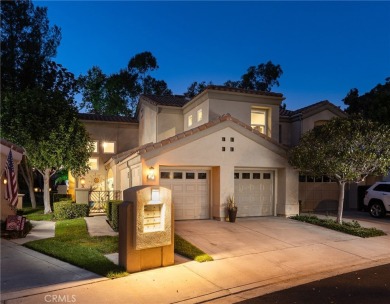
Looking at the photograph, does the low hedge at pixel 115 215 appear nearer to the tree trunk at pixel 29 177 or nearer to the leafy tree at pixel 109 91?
the tree trunk at pixel 29 177

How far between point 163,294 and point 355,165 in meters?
9.62

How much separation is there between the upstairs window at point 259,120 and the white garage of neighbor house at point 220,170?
118 inches

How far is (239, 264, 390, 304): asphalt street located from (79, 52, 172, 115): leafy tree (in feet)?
106

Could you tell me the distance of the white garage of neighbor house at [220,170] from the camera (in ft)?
43.4

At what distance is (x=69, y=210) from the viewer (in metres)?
15.0

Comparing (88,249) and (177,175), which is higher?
(177,175)

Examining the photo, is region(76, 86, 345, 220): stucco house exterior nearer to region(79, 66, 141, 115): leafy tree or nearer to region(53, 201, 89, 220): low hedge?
region(53, 201, 89, 220): low hedge

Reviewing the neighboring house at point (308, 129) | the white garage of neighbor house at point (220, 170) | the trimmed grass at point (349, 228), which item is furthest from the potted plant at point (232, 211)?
the neighboring house at point (308, 129)

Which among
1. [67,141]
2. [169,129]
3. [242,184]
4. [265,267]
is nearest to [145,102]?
[169,129]

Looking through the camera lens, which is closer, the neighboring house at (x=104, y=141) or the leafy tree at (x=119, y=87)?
the neighboring house at (x=104, y=141)

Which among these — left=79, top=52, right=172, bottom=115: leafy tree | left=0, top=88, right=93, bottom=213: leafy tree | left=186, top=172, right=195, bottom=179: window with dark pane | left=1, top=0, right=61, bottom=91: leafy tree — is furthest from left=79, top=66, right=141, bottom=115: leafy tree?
left=186, top=172, right=195, bottom=179: window with dark pane

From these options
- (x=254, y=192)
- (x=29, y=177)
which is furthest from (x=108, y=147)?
(x=254, y=192)

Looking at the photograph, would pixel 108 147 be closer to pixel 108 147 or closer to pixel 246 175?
pixel 108 147

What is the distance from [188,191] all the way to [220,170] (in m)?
1.63
